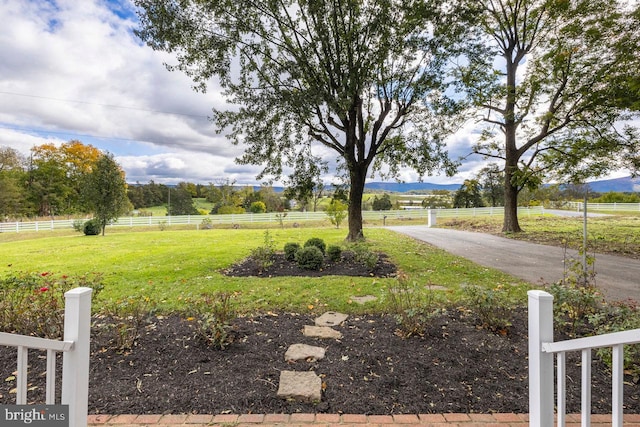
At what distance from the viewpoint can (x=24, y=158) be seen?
26.1m

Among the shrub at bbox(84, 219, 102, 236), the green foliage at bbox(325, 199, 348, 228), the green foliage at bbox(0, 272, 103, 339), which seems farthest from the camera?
the green foliage at bbox(325, 199, 348, 228)

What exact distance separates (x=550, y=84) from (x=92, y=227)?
19983mm

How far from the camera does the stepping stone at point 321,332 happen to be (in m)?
3.04

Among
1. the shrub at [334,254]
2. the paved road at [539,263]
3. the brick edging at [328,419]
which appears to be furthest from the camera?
the shrub at [334,254]

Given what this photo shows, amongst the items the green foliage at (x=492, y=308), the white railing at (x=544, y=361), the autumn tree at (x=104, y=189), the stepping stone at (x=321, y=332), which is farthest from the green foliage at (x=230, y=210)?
the white railing at (x=544, y=361)

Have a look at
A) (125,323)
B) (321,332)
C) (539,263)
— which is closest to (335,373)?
(321,332)

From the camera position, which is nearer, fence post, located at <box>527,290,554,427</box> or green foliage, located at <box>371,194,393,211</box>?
fence post, located at <box>527,290,554,427</box>

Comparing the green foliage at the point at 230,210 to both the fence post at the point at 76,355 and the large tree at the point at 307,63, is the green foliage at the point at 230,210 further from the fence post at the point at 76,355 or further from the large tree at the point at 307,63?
the fence post at the point at 76,355

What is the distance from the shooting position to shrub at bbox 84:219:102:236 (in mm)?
14594

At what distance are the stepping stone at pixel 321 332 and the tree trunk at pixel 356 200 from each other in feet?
22.0

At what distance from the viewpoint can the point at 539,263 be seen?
6.99 metres

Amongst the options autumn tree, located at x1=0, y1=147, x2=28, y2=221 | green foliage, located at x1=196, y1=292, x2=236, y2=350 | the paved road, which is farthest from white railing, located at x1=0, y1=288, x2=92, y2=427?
autumn tree, located at x1=0, y1=147, x2=28, y2=221

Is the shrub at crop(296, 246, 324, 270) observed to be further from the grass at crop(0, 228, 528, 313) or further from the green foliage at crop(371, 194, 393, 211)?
the green foliage at crop(371, 194, 393, 211)

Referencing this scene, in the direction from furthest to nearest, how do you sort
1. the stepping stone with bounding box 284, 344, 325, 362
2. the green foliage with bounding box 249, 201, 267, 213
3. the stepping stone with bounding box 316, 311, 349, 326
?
the green foliage with bounding box 249, 201, 267, 213 < the stepping stone with bounding box 316, 311, 349, 326 < the stepping stone with bounding box 284, 344, 325, 362
